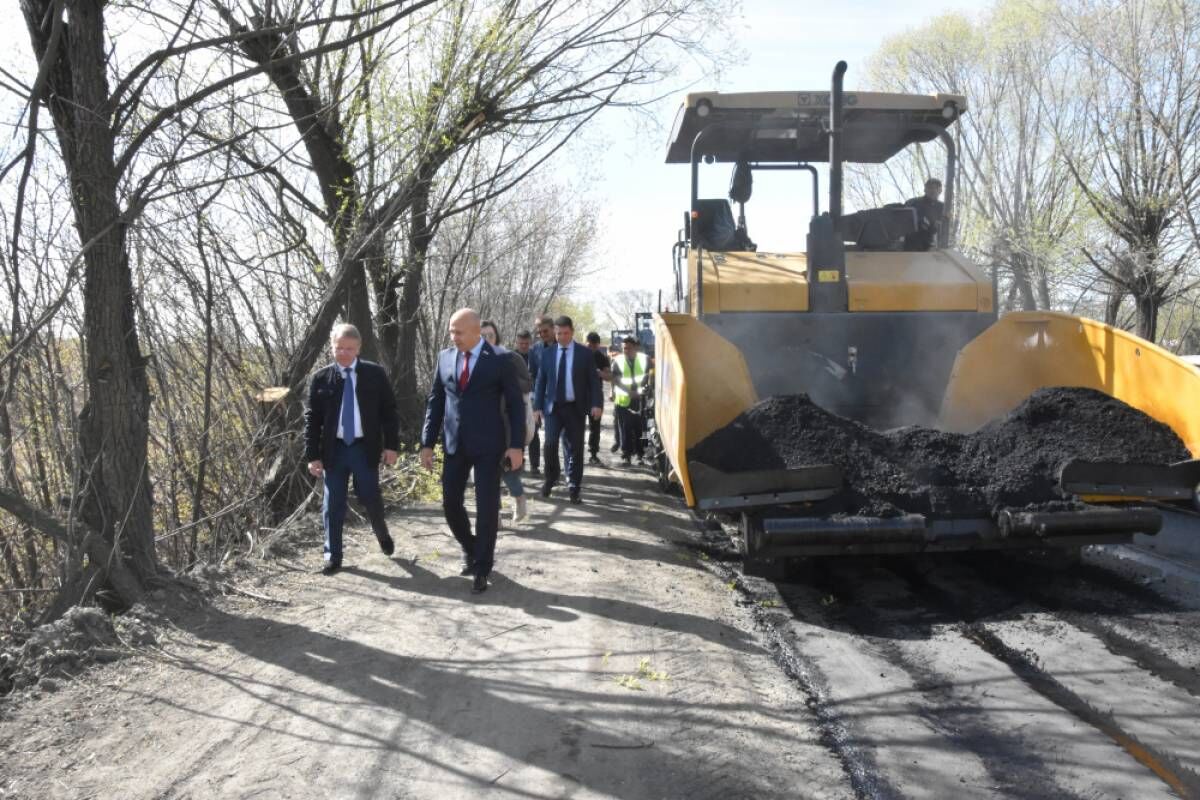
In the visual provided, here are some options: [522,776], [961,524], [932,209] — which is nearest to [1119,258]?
[932,209]

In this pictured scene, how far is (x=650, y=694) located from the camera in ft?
14.7

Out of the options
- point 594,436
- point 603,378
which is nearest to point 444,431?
point 603,378

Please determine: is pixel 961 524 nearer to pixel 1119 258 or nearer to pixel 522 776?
pixel 522 776

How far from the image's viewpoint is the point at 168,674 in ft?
15.9

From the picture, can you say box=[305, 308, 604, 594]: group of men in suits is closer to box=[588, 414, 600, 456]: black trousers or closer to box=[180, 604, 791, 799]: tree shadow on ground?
box=[180, 604, 791, 799]: tree shadow on ground

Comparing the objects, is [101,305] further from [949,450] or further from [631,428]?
[631,428]

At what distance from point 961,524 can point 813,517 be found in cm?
87

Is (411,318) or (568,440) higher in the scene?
(411,318)

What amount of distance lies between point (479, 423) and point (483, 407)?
0.11 metres

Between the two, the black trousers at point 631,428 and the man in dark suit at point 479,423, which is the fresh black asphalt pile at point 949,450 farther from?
the black trousers at point 631,428

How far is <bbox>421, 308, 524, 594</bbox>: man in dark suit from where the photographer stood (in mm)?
6309

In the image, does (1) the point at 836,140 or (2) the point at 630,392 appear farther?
(2) the point at 630,392

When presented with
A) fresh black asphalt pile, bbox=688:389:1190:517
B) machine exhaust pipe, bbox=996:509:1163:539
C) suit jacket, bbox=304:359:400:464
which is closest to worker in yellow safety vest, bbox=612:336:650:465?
suit jacket, bbox=304:359:400:464

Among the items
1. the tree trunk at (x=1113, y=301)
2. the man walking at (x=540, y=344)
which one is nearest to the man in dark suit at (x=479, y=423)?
the man walking at (x=540, y=344)
